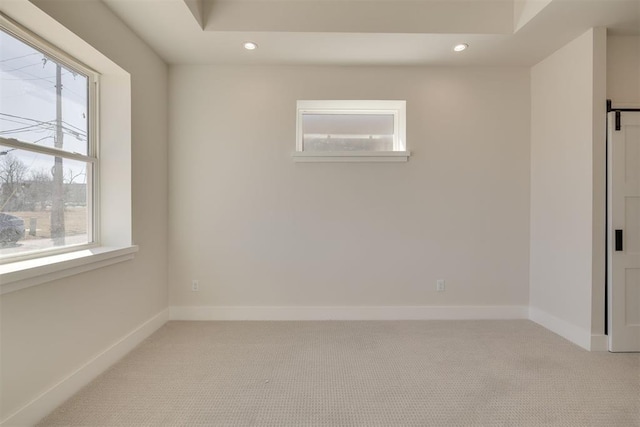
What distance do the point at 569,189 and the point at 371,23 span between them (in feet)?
7.17

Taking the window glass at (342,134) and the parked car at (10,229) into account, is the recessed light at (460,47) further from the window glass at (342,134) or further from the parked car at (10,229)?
the parked car at (10,229)

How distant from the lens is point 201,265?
→ 2.83 m

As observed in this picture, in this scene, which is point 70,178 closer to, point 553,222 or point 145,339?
point 145,339

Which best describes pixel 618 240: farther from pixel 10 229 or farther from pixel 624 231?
pixel 10 229

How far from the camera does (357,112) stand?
9.80 feet

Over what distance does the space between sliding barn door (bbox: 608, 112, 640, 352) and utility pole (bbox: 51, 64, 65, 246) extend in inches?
158

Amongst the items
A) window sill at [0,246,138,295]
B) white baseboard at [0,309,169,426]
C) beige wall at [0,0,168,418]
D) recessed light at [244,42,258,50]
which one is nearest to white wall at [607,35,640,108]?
recessed light at [244,42,258,50]

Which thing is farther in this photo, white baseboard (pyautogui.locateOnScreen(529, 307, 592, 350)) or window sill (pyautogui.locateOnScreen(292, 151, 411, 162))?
window sill (pyautogui.locateOnScreen(292, 151, 411, 162))

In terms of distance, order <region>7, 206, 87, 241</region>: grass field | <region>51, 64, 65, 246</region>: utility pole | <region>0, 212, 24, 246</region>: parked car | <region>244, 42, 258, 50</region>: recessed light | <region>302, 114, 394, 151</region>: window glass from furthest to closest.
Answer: <region>302, 114, 394, 151</region>: window glass → <region>244, 42, 258, 50</region>: recessed light → <region>51, 64, 65, 246</region>: utility pole → <region>7, 206, 87, 241</region>: grass field → <region>0, 212, 24, 246</region>: parked car

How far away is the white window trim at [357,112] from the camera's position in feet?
9.08

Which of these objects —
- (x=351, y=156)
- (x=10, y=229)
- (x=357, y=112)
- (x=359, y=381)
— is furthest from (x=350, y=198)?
(x=10, y=229)

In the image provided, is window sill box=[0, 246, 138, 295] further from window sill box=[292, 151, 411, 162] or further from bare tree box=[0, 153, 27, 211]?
window sill box=[292, 151, 411, 162]

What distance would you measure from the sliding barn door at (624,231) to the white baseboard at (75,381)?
12.5ft

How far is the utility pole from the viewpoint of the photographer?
5.98 feet
